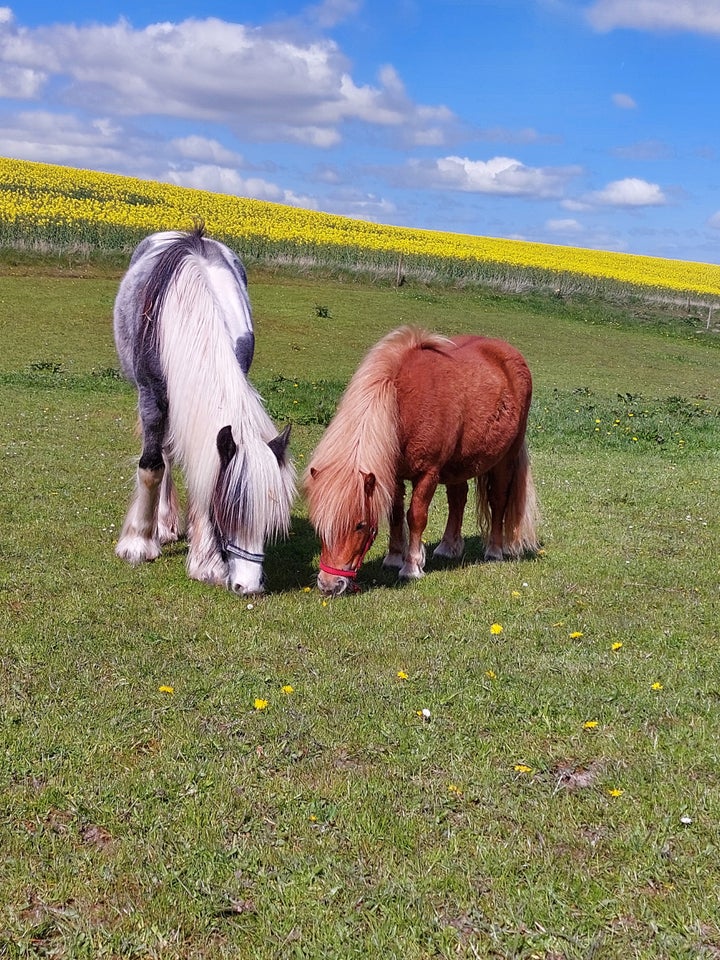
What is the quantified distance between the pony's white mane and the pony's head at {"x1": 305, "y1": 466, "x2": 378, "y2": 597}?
32cm

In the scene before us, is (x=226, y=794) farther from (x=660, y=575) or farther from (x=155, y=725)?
(x=660, y=575)

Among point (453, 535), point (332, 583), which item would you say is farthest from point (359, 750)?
point (453, 535)

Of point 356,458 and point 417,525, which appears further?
point 417,525

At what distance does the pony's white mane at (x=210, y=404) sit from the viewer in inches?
223

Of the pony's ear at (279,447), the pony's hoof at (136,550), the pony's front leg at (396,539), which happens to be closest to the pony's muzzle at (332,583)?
the pony's ear at (279,447)

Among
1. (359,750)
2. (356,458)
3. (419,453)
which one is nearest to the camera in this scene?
(359,750)

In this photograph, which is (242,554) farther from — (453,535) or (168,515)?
(453,535)

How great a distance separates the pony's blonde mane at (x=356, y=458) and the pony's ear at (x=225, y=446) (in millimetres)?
715

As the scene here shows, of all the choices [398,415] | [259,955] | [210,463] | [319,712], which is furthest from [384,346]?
[259,955]

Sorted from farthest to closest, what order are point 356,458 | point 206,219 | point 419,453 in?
point 206,219
point 419,453
point 356,458

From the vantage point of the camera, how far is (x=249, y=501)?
5613 millimetres

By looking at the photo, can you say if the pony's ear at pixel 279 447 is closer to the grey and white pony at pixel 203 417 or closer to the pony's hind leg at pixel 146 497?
the grey and white pony at pixel 203 417

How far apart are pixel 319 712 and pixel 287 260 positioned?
89.7 ft

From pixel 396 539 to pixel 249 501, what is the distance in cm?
187
